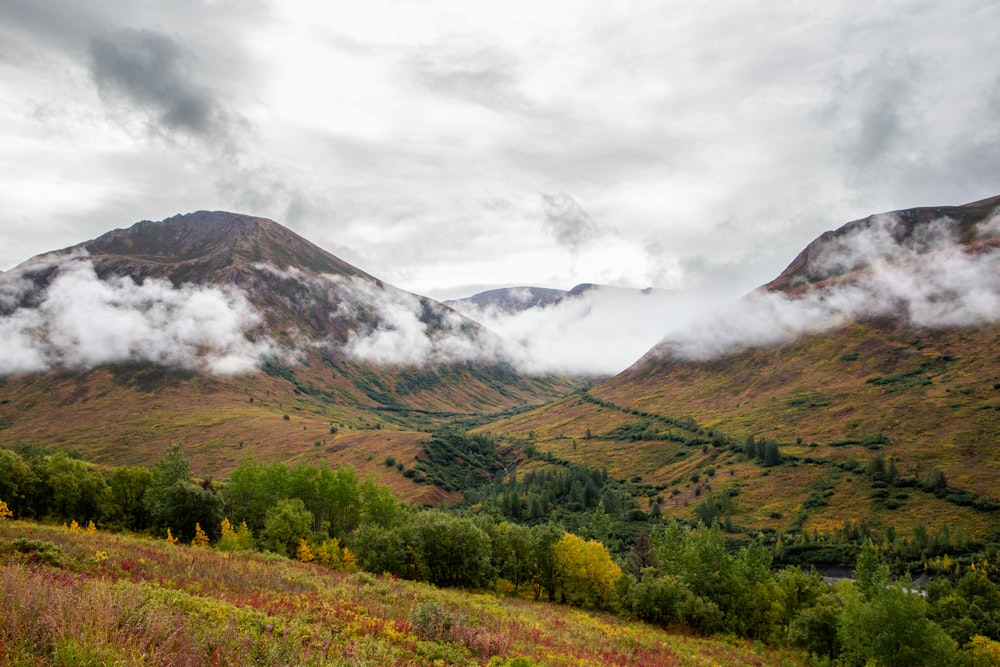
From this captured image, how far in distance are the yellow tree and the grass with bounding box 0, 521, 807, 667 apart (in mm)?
21038

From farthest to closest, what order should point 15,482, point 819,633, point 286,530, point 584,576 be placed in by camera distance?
point 584,576, point 15,482, point 286,530, point 819,633

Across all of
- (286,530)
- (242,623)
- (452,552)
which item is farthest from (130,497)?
(242,623)

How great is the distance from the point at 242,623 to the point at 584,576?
167 feet

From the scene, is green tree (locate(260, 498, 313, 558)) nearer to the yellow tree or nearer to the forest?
the forest

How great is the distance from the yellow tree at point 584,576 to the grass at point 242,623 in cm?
2104

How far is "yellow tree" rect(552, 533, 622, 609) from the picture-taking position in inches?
2235

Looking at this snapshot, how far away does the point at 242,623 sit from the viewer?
43.4 feet

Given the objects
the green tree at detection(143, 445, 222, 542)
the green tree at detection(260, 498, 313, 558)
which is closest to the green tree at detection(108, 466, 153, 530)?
the green tree at detection(143, 445, 222, 542)

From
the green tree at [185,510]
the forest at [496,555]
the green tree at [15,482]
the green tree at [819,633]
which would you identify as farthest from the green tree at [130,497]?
the green tree at [819,633]

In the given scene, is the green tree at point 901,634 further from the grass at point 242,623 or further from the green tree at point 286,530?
the green tree at point 286,530

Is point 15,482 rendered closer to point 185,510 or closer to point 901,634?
point 185,510

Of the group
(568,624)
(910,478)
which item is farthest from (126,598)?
(910,478)

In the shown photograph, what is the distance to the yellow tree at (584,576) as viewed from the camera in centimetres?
5678

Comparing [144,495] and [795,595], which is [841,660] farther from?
[144,495]
